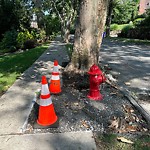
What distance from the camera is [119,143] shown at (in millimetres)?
2490

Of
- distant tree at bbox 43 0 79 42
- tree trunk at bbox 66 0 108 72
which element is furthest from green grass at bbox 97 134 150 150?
distant tree at bbox 43 0 79 42

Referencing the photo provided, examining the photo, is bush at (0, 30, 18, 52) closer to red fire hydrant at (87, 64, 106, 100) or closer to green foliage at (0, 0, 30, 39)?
green foliage at (0, 0, 30, 39)

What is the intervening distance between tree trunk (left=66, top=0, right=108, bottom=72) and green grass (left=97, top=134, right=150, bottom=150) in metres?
2.49

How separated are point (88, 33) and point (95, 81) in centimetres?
154

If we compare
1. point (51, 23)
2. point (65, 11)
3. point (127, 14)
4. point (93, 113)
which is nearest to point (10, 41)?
point (65, 11)

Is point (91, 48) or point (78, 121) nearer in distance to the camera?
point (78, 121)

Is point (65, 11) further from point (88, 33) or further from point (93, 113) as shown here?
point (93, 113)

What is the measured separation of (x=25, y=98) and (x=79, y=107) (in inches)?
48.6

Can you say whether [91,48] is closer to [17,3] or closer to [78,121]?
[78,121]

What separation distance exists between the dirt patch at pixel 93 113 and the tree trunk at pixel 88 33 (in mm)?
799

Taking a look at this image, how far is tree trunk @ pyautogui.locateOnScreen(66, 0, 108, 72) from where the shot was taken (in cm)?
452

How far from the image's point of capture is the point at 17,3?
68.1ft

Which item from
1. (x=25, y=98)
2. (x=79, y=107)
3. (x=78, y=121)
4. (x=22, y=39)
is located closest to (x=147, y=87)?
(x=79, y=107)

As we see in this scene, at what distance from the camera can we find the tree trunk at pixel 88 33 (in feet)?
14.8
